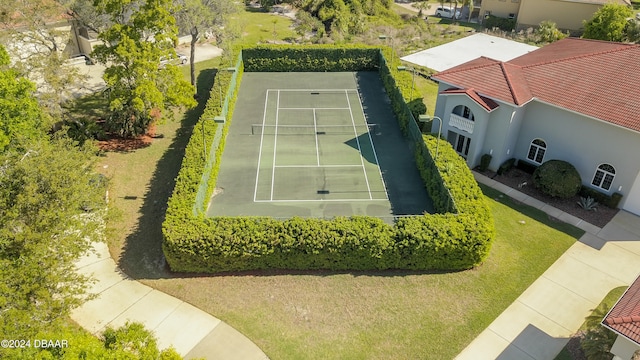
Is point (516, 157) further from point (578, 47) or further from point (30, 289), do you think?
point (30, 289)

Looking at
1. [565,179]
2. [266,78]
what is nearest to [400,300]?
[565,179]

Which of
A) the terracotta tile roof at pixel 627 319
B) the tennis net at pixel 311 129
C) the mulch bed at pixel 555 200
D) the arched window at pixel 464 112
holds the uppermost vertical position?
the arched window at pixel 464 112

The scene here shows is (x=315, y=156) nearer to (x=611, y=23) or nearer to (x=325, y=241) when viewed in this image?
(x=325, y=241)

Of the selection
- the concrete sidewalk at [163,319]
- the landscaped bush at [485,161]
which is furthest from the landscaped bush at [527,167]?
the concrete sidewalk at [163,319]

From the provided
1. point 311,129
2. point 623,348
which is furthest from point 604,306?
point 311,129

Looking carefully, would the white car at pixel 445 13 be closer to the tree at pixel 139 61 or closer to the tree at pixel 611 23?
the tree at pixel 611 23

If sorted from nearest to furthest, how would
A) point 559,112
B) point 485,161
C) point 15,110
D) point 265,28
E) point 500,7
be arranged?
point 15,110
point 559,112
point 485,161
point 265,28
point 500,7

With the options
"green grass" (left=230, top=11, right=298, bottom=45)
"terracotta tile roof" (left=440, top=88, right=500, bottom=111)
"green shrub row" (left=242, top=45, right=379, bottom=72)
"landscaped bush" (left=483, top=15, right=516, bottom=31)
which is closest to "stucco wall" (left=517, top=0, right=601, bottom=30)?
"landscaped bush" (left=483, top=15, right=516, bottom=31)
